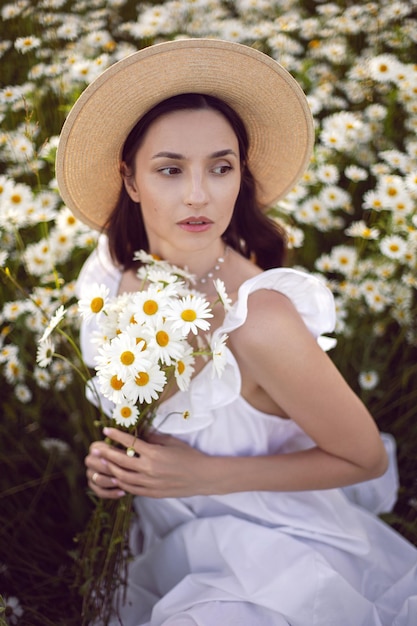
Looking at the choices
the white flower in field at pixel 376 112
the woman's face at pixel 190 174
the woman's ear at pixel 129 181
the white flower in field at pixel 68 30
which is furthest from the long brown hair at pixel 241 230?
the white flower in field at pixel 68 30

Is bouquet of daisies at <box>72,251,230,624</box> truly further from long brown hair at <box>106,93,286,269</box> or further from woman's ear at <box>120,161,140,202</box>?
long brown hair at <box>106,93,286,269</box>

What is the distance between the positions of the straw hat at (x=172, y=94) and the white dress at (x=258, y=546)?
14.8 inches

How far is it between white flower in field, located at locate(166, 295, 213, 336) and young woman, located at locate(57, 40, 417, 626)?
0.61ft

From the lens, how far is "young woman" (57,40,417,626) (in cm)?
126

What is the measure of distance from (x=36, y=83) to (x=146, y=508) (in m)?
1.79

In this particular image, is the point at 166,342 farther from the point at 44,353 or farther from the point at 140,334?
the point at 44,353

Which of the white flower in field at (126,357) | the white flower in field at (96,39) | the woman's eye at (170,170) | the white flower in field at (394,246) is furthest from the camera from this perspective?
the white flower in field at (96,39)

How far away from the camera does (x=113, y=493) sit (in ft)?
4.54

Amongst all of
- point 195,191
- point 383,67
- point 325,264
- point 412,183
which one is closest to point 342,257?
point 325,264

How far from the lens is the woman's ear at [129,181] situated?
146cm

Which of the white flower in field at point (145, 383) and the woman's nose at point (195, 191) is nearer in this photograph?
the white flower in field at point (145, 383)

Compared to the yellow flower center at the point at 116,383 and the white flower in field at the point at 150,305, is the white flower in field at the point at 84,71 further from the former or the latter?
the yellow flower center at the point at 116,383

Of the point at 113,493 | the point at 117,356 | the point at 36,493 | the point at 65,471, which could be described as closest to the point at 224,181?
the point at 117,356

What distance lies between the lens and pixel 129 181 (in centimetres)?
148
